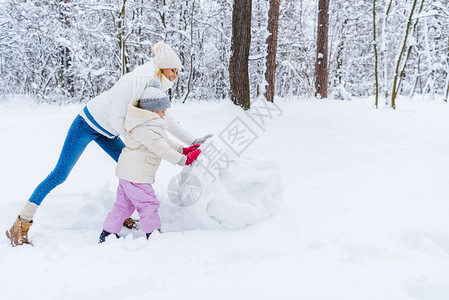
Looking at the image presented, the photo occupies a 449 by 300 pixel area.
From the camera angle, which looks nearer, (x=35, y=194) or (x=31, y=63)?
(x=35, y=194)

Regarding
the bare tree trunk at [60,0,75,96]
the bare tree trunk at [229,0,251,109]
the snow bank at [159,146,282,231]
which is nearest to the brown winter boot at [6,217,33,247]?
the snow bank at [159,146,282,231]

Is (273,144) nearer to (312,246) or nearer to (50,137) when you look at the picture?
(312,246)

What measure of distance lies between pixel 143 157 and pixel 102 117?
0.45 m

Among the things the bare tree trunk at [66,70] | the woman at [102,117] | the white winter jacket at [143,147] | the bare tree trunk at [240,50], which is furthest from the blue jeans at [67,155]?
the bare tree trunk at [66,70]

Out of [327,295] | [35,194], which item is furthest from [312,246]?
[35,194]

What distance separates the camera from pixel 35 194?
2.33 m

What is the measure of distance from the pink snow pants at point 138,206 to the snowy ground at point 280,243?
0.13 metres

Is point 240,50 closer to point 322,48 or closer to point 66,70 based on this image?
point 322,48

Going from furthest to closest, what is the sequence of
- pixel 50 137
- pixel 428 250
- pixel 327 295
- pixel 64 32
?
pixel 64 32, pixel 50 137, pixel 428 250, pixel 327 295

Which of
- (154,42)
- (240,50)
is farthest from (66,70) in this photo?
(240,50)

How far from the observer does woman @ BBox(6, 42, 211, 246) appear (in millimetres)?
2209

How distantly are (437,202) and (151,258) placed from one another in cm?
242

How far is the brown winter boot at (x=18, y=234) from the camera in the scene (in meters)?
2.26

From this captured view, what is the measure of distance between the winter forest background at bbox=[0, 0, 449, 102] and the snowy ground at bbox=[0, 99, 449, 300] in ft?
19.9
